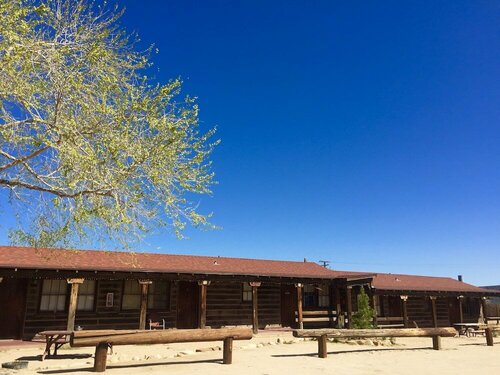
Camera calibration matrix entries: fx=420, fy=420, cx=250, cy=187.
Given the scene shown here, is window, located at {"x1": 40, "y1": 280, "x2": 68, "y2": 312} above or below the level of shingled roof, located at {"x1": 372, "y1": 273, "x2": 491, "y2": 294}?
below

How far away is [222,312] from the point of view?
65.0 ft

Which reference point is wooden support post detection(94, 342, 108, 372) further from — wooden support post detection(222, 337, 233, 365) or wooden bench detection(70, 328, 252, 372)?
wooden support post detection(222, 337, 233, 365)

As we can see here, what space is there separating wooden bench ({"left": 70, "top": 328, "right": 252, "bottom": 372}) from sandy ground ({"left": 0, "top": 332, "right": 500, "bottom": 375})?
14.7 inches

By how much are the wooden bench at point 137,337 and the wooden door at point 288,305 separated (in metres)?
11.2

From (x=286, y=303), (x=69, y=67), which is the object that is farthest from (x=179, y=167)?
(x=286, y=303)

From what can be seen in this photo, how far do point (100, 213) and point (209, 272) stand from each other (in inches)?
355

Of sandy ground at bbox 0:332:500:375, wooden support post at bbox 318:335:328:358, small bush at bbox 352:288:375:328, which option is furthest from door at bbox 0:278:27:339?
small bush at bbox 352:288:375:328

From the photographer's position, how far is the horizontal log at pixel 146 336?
8586mm

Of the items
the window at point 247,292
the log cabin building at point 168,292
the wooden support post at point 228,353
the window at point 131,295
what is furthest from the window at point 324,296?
the wooden support post at point 228,353

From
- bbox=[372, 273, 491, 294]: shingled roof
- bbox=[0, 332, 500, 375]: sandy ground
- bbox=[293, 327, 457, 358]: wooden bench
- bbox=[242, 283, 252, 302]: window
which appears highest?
bbox=[372, 273, 491, 294]: shingled roof

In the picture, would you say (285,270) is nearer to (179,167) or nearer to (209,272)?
(209,272)

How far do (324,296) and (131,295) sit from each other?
10.3 metres

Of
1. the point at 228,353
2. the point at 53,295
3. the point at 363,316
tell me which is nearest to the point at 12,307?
the point at 53,295

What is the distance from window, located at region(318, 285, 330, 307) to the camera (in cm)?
2239
